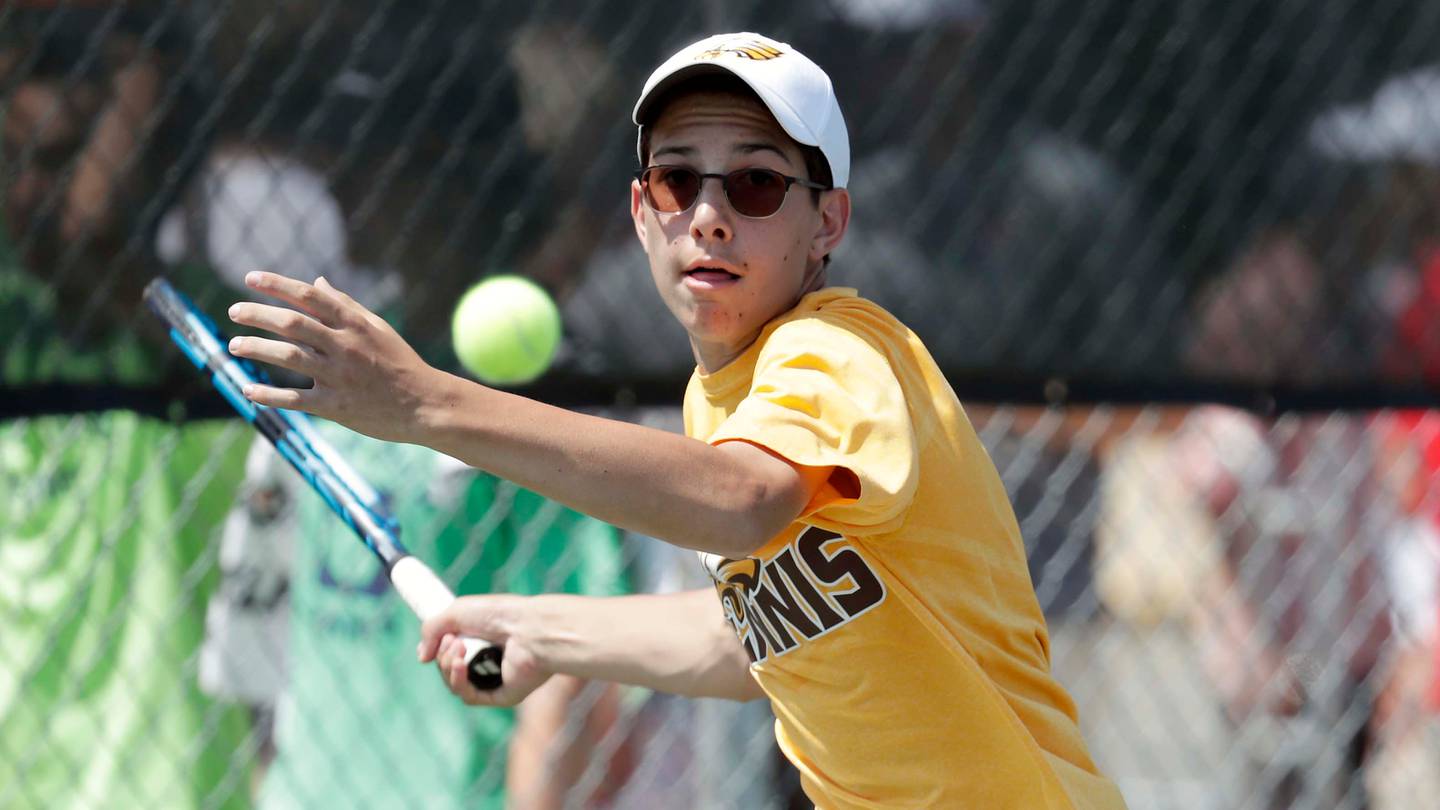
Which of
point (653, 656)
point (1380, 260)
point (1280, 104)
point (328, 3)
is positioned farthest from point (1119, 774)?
point (328, 3)

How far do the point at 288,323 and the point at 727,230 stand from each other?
0.63m

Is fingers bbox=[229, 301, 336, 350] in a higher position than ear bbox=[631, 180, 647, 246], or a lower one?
higher

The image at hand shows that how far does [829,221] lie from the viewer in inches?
84.7

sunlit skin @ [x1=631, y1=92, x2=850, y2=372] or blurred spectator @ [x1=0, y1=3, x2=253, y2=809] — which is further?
blurred spectator @ [x1=0, y1=3, x2=253, y2=809]

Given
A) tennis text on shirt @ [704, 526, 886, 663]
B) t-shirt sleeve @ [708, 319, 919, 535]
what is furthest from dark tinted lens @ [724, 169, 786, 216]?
tennis text on shirt @ [704, 526, 886, 663]

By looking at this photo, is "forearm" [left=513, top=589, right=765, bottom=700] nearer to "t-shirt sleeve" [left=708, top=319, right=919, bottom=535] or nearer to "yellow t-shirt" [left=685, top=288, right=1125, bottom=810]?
"yellow t-shirt" [left=685, top=288, right=1125, bottom=810]

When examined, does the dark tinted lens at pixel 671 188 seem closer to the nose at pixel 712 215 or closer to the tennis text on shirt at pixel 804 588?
the nose at pixel 712 215

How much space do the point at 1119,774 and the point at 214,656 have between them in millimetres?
2102

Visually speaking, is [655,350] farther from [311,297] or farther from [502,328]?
[311,297]

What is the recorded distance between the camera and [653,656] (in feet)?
8.05

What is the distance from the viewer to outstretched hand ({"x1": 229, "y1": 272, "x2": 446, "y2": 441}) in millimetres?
1543

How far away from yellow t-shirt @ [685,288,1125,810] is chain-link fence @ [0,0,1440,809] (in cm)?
129

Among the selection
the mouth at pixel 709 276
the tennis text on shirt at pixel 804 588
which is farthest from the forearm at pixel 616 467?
the mouth at pixel 709 276

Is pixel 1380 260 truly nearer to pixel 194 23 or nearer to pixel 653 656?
pixel 653 656
